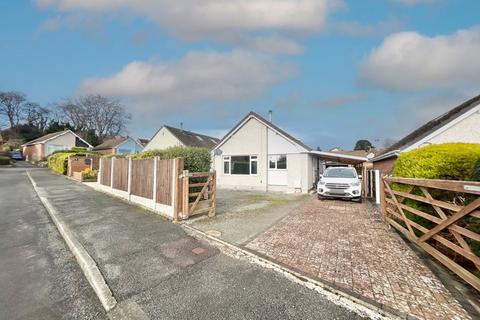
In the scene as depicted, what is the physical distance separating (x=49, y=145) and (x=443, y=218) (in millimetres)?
48638

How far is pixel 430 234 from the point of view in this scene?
4.32 m

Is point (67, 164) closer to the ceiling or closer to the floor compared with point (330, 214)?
closer to the ceiling

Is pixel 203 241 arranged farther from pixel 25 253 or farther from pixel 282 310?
pixel 25 253

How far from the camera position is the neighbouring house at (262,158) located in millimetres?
15750

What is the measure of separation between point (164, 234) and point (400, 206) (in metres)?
5.97

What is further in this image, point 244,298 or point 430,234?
point 430,234

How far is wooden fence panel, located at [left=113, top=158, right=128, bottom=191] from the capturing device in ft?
34.9

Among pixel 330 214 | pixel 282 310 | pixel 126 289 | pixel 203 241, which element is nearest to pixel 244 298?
pixel 282 310

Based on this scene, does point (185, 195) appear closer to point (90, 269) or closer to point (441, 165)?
point (90, 269)

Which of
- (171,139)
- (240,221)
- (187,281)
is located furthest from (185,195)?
(171,139)

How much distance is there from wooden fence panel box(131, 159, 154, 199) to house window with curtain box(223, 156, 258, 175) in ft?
30.3

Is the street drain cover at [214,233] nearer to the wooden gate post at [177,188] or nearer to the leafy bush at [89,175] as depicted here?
the wooden gate post at [177,188]

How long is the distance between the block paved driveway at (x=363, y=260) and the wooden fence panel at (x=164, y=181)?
3458 mm

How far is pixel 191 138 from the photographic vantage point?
2939cm
